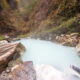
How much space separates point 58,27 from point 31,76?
94 cm

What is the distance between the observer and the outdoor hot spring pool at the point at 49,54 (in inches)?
128

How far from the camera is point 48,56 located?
3371 millimetres

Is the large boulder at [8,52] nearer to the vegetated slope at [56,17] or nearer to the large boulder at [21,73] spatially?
the large boulder at [21,73]

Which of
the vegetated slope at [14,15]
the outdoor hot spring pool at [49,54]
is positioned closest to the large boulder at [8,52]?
the outdoor hot spring pool at [49,54]

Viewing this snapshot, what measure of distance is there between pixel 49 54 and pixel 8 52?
2.26 ft

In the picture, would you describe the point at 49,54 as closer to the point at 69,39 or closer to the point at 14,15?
the point at 69,39

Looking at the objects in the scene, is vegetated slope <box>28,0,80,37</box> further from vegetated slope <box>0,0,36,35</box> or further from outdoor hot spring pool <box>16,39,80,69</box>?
outdoor hot spring pool <box>16,39,80,69</box>

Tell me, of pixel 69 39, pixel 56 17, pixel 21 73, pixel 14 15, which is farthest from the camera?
pixel 14 15

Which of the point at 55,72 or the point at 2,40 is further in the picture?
the point at 2,40

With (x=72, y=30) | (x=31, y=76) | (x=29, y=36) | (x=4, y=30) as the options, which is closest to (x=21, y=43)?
(x=29, y=36)

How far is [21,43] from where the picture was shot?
3.53 m

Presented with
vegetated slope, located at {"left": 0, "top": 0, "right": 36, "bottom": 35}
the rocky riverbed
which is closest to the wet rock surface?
the rocky riverbed

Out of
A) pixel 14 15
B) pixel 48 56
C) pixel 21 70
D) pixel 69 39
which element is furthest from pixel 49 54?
pixel 14 15

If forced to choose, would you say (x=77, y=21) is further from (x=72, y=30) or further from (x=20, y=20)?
(x=20, y=20)
